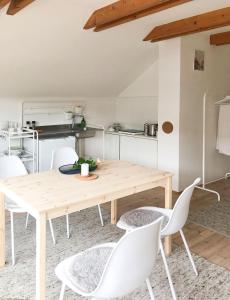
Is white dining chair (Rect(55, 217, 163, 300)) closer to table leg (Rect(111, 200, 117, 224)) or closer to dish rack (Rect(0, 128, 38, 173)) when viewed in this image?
table leg (Rect(111, 200, 117, 224))

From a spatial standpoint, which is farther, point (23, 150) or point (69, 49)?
point (23, 150)

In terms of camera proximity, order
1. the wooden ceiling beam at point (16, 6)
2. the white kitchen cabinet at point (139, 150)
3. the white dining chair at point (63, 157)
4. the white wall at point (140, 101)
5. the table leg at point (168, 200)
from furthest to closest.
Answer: the white wall at point (140, 101), the white kitchen cabinet at point (139, 150), the white dining chair at point (63, 157), the wooden ceiling beam at point (16, 6), the table leg at point (168, 200)

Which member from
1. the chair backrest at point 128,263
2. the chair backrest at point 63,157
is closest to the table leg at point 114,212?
the chair backrest at point 63,157

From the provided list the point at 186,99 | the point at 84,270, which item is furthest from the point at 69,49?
the point at 84,270

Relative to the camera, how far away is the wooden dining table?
176 centimetres

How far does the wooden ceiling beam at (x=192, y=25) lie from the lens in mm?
3275

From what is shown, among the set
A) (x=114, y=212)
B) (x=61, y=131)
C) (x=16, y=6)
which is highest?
(x=16, y=6)

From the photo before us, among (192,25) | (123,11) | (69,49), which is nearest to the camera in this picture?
(123,11)

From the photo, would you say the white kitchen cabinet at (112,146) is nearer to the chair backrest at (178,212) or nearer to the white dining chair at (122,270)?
the chair backrest at (178,212)

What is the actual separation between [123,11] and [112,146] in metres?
3.00

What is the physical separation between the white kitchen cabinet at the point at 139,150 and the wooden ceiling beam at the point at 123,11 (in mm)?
1992

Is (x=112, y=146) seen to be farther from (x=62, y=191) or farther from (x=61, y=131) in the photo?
(x=62, y=191)

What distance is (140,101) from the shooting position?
5.59 metres

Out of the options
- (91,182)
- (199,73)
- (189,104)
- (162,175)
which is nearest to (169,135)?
(189,104)
